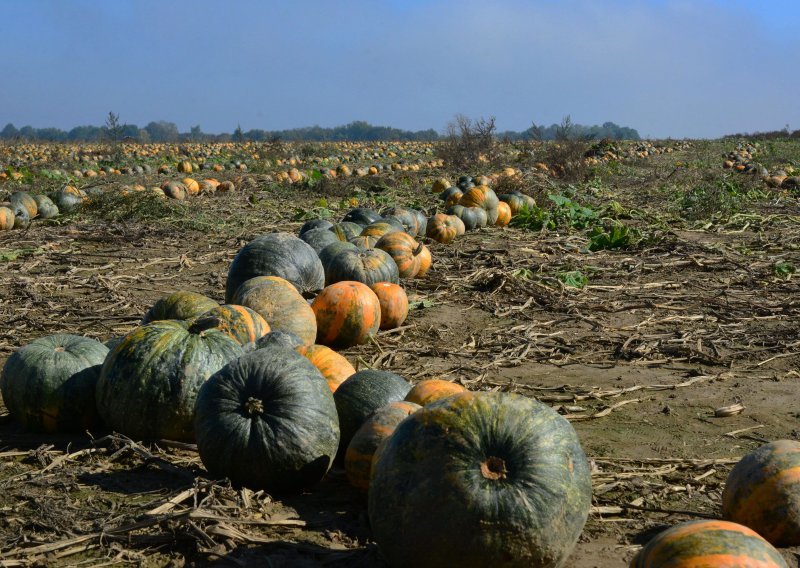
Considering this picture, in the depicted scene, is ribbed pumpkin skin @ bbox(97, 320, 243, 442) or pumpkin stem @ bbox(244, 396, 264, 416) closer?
pumpkin stem @ bbox(244, 396, 264, 416)

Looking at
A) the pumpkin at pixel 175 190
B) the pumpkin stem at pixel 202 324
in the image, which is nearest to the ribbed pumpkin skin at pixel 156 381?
the pumpkin stem at pixel 202 324

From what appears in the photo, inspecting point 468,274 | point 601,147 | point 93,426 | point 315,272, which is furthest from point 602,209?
point 601,147

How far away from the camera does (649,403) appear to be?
5.52m

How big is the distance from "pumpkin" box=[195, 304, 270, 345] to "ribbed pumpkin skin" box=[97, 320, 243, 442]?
1.68 feet

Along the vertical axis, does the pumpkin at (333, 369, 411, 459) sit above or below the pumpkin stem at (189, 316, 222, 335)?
below

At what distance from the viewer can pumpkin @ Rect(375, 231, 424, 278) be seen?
925 centimetres

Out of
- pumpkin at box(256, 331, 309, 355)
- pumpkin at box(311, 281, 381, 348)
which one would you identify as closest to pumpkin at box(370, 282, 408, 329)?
pumpkin at box(311, 281, 381, 348)

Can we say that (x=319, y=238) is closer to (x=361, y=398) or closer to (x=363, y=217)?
(x=363, y=217)

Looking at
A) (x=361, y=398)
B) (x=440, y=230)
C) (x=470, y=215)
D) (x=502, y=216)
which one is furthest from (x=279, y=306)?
(x=502, y=216)

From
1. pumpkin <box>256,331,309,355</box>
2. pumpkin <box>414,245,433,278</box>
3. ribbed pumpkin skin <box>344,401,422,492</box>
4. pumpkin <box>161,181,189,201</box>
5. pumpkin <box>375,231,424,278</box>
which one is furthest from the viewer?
pumpkin <box>161,181,189,201</box>

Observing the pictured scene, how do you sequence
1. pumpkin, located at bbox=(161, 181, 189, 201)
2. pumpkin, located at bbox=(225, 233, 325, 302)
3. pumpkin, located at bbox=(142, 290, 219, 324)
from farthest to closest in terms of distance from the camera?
pumpkin, located at bbox=(161, 181, 189, 201) < pumpkin, located at bbox=(225, 233, 325, 302) < pumpkin, located at bbox=(142, 290, 219, 324)

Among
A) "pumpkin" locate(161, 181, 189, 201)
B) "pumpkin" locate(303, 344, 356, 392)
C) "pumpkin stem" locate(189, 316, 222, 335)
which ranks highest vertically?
"pumpkin" locate(161, 181, 189, 201)

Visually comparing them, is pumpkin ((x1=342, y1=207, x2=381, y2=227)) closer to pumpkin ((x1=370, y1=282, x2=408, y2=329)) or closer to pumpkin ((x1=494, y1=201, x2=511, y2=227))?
pumpkin ((x1=494, y1=201, x2=511, y2=227))

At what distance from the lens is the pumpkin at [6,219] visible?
13703mm
